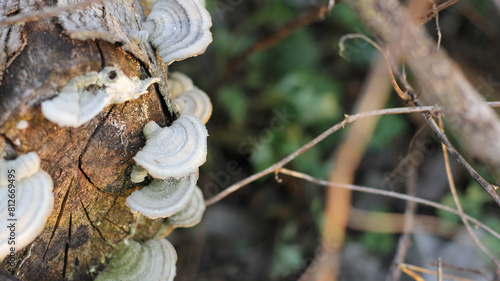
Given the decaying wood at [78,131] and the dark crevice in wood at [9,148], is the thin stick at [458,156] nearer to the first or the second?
the decaying wood at [78,131]

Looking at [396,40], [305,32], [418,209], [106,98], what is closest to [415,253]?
[418,209]

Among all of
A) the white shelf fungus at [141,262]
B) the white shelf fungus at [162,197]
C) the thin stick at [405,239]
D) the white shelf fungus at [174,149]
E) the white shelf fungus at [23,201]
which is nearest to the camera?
the white shelf fungus at [23,201]

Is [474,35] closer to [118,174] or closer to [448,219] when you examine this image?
[448,219]

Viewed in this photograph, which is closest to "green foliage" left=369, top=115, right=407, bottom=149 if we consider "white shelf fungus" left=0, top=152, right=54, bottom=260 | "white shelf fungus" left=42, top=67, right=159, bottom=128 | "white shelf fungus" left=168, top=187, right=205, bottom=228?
"white shelf fungus" left=168, top=187, right=205, bottom=228

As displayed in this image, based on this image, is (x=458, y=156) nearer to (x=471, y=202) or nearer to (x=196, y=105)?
(x=196, y=105)

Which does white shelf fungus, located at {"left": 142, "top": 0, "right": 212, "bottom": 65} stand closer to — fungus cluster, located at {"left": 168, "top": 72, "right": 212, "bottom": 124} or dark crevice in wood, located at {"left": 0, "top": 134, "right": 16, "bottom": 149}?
fungus cluster, located at {"left": 168, "top": 72, "right": 212, "bottom": 124}

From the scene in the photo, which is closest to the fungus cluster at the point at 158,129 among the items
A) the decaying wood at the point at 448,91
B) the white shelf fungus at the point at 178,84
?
the white shelf fungus at the point at 178,84
